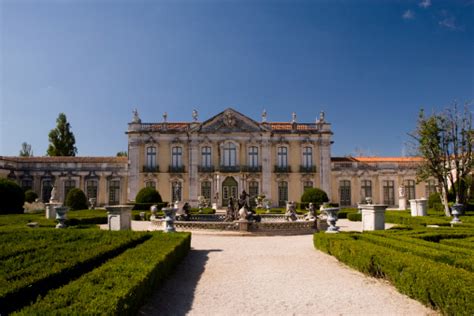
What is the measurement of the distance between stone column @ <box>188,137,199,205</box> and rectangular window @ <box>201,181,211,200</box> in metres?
0.51

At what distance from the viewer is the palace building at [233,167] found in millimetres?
30375

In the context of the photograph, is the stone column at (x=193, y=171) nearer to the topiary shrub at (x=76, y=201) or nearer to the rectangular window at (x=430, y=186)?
the topiary shrub at (x=76, y=201)

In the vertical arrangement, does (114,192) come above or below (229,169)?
below

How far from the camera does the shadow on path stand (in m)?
4.96

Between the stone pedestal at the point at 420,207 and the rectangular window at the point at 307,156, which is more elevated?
the rectangular window at the point at 307,156

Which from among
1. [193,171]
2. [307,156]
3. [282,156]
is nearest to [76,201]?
[193,171]

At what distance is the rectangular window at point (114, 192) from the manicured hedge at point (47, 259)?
22000 mm

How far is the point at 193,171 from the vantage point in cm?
3056

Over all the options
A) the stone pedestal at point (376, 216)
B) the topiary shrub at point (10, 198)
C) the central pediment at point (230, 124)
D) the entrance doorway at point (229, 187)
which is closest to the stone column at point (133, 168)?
the central pediment at point (230, 124)

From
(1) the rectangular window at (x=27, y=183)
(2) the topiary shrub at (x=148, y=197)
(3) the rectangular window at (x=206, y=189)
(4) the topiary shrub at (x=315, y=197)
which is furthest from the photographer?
(3) the rectangular window at (x=206, y=189)

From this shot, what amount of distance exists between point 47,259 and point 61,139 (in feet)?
A: 124

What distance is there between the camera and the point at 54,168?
2983cm

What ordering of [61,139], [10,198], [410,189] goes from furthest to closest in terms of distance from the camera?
1. [61,139]
2. [410,189]
3. [10,198]

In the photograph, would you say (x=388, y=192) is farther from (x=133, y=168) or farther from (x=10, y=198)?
(x=10, y=198)
